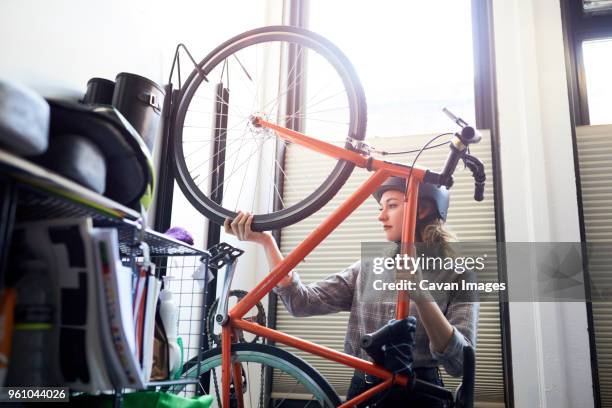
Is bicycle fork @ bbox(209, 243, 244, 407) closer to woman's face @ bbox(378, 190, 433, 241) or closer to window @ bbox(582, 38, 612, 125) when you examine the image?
woman's face @ bbox(378, 190, 433, 241)

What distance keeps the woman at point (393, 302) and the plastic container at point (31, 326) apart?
76cm

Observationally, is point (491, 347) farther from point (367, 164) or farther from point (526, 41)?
point (526, 41)

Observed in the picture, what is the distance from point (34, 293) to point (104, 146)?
0.24 metres

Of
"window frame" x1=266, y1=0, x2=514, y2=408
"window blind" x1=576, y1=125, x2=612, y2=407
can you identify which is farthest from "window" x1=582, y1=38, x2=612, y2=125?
"window frame" x1=266, y1=0, x2=514, y2=408

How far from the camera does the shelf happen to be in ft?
1.95

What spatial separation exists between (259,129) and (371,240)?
0.92 meters

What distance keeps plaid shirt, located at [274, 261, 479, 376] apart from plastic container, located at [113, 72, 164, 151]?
2.15 feet

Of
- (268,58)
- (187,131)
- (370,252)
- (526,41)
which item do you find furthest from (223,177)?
(526,41)

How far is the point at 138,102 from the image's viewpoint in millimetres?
1219

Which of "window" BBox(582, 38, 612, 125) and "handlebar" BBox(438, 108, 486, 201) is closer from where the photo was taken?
"handlebar" BBox(438, 108, 486, 201)

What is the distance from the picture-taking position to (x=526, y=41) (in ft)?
7.37

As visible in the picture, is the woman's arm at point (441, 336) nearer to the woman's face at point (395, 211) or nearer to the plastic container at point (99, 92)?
the woman's face at point (395, 211)

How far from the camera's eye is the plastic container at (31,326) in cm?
68

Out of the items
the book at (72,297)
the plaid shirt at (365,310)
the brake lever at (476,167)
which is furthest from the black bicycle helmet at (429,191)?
Result: the book at (72,297)
